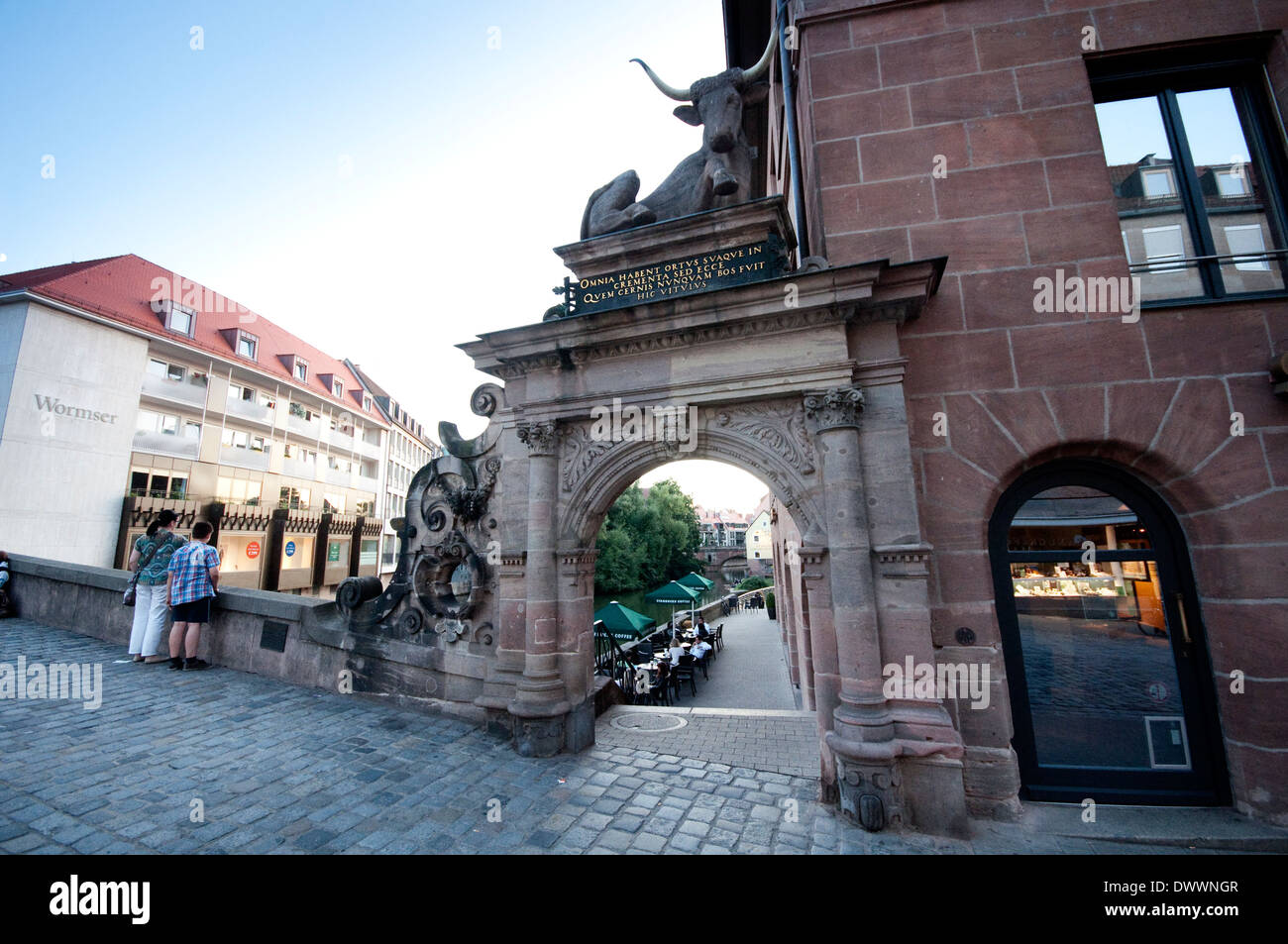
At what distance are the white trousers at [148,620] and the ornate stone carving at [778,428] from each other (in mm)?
8265

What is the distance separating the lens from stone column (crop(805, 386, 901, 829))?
3881 millimetres

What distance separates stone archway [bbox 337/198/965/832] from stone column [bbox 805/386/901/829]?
16 millimetres

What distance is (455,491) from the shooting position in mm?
6145

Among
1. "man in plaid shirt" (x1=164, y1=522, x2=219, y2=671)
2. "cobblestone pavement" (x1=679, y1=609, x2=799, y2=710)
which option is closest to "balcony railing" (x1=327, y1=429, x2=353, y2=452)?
"cobblestone pavement" (x1=679, y1=609, x2=799, y2=710)

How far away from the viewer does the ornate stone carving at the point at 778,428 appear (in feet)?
15.8

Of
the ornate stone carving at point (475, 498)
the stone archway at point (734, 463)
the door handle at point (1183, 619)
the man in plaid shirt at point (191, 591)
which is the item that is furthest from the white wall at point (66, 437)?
the door handle at point (1183, 619)

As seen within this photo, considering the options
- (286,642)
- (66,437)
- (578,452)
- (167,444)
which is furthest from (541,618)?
(167,444)

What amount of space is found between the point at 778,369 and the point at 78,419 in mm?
26735

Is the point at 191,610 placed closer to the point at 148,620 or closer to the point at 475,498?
the point at 148,620

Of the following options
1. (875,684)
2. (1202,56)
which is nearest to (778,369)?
(875,684)

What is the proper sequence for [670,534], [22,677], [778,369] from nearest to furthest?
[778,369] → [22,677] → [670,534]

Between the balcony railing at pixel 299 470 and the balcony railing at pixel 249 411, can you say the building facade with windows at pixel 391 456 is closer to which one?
the balcony railing at pixel 299 470

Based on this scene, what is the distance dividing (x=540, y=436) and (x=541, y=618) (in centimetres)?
202
